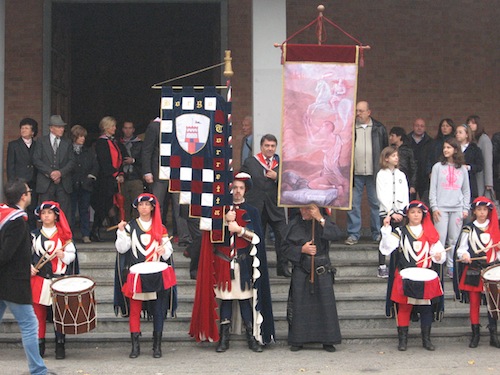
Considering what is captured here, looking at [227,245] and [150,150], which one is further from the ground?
[150,150]

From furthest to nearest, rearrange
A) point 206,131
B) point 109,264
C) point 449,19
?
point 449,19, point 109,264, point 206,131

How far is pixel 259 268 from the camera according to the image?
9.95 metres

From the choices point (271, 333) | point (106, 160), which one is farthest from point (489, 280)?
point (106, 160)

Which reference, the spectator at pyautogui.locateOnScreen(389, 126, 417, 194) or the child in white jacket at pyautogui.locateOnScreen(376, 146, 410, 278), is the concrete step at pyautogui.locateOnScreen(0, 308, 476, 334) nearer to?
the child in white jacket at pyautogui.locateOnScreen(376, 146, 410, 278)

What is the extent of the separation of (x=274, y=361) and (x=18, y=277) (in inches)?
108

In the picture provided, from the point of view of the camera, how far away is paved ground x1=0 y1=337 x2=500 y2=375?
902cm

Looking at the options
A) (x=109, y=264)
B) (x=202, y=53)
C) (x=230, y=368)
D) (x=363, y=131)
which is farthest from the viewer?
(x=202, y=53)

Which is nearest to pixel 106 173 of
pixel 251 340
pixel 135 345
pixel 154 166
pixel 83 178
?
pixel 83 178

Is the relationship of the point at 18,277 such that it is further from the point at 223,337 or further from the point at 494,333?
the point at 494,333

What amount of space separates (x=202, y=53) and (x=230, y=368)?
916 centimetres

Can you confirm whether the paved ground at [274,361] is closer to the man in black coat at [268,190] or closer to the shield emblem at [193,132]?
the man in black coat at [268,190]

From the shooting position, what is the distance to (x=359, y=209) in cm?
1222

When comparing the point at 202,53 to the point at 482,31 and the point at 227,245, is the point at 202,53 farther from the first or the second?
the point at 227,245

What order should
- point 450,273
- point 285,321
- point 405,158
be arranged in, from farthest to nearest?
1. point 405,158
2. point 450,273
3. point 285,321
